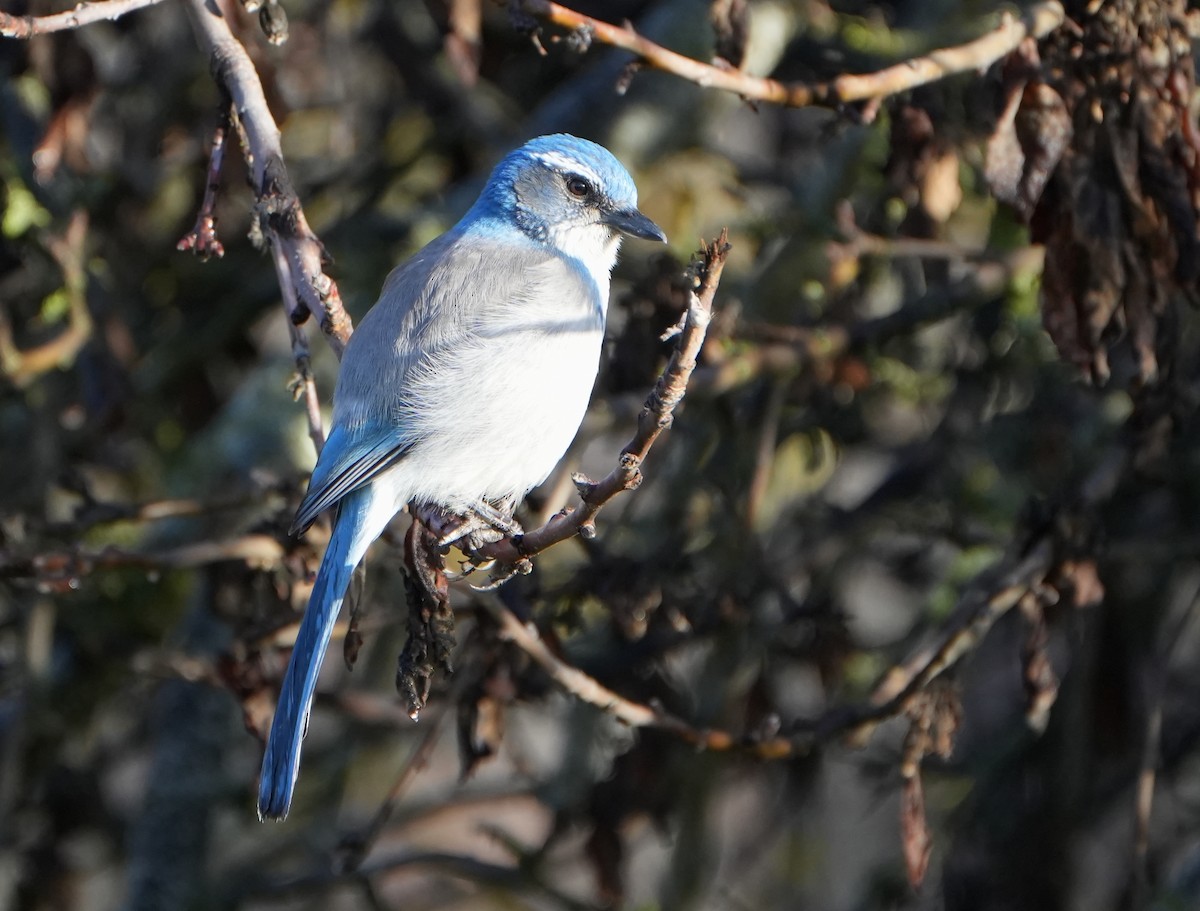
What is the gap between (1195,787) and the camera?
28.5 ft

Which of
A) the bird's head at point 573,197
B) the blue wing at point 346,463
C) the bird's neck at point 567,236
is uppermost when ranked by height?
the bird's head at point 573,197

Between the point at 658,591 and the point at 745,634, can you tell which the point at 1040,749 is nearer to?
the point at 745,634

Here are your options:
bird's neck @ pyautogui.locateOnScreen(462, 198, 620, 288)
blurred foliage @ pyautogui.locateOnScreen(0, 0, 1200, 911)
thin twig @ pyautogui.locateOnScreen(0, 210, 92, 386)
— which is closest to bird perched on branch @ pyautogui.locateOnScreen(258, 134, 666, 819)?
bird's neck @ pyautogui.locateOnScreen(462, 198, 620, 288)

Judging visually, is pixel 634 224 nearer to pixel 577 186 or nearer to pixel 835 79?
pixel 577 186

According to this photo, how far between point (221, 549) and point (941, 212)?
2079 mm

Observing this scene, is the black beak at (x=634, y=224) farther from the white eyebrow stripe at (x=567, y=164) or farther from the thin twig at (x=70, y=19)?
the thin twig at (x=70, y=19)

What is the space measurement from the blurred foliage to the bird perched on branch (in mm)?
280

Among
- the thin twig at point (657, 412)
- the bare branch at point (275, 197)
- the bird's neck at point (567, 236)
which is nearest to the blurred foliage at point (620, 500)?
the bird's neck at point (567, 236)

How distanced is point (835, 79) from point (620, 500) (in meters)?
3.35

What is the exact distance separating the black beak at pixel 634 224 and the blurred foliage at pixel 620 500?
3.5 inches

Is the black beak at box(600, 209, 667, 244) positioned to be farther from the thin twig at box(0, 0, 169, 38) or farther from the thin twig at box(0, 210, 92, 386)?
the thin twig at box(0, 210, 92, 386)

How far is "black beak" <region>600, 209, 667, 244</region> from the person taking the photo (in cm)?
414

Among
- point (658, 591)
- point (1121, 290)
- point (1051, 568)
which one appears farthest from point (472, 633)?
point (1121, 290)

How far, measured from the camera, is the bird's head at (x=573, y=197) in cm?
426
